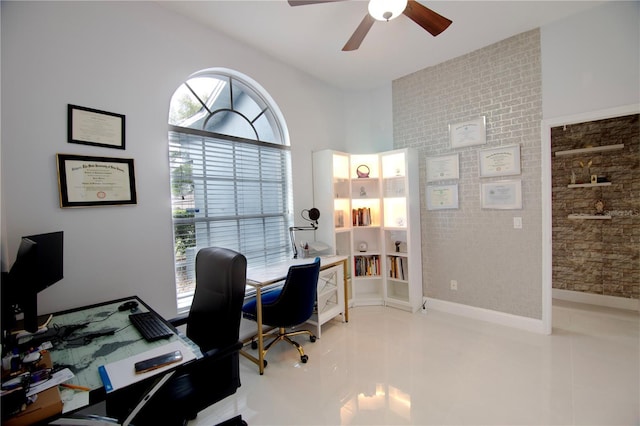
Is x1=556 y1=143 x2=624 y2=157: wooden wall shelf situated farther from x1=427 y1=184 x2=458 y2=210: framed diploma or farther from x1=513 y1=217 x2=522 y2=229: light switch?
x1=427 y1=184 x2=458 y2=210: framed diploma

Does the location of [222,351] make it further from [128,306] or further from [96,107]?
[96,107]

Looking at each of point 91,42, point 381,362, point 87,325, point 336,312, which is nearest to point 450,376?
point 381,362

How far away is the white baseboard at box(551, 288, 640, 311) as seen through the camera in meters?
3.44

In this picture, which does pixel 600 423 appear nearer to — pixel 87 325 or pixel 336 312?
pixel 336 312

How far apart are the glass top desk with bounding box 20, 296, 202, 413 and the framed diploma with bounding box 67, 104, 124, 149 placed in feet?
3.86

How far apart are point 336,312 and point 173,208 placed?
6.74 ft

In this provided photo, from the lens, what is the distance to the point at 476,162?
3.32 m

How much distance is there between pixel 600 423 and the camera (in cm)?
176

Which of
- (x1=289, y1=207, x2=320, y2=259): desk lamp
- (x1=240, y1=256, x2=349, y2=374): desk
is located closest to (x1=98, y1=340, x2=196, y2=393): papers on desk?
(x1=240, y1=256, x2=349, y2=374): desk

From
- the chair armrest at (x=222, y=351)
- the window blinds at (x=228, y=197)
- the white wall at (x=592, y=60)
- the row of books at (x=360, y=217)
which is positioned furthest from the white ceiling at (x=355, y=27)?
the chair armrest at (x=222, y=351)

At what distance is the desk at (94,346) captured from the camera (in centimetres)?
109

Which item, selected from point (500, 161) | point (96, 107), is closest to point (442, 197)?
point (500, 161)

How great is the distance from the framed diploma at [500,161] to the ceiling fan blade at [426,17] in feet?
5.11

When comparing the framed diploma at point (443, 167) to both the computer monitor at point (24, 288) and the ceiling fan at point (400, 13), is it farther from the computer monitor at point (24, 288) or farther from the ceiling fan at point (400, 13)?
the computer monitor at point (24, 288)
